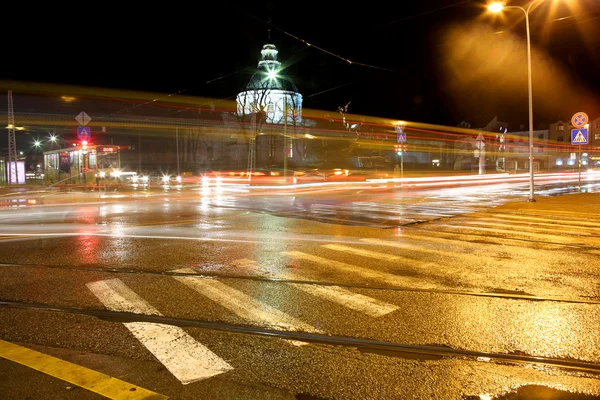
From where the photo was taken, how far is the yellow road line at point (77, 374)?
11.2 ft

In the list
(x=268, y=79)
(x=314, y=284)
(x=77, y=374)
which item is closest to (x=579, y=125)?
(x=314, y=284)

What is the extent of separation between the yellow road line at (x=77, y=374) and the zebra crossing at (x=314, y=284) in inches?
14.8

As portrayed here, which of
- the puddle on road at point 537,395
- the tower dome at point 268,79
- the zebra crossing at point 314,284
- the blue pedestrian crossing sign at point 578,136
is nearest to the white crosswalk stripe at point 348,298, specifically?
the zebra crossing at point 314,284

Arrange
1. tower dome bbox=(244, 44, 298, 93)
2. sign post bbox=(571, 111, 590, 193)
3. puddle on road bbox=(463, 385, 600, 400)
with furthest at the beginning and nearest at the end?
tower dome bbox=(244, 44, 298, 93) → sign post bbox=(571, 111, 590, 193) → puddle on road bbox=(463, 385, 600, 400)

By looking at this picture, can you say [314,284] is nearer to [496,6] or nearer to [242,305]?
[242,305]

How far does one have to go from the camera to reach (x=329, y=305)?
18.1 feet

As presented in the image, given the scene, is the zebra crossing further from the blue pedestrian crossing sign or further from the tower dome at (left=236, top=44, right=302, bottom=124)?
the tower dome at (left=236, top=44, right=302, bottom=124)

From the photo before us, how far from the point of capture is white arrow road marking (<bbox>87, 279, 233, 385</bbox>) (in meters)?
3.79

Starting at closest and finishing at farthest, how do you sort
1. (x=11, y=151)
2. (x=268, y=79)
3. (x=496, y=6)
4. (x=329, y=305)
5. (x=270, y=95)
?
(x=329, y=305) → (x=496, y=6) → (x=11, y=151) → (x=268, y=79) → (x=270, y=95)

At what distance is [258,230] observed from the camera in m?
11.8

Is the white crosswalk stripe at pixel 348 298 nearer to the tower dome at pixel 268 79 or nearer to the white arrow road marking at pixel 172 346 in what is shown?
the white arrow road marking at pixel 172 346

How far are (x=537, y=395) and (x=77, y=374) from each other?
365 cm

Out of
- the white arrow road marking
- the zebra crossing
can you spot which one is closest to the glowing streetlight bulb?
the zebra crossing

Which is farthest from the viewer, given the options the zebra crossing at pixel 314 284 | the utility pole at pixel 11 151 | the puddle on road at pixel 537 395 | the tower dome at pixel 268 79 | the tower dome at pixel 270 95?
the tower dome at pixel 268 79
